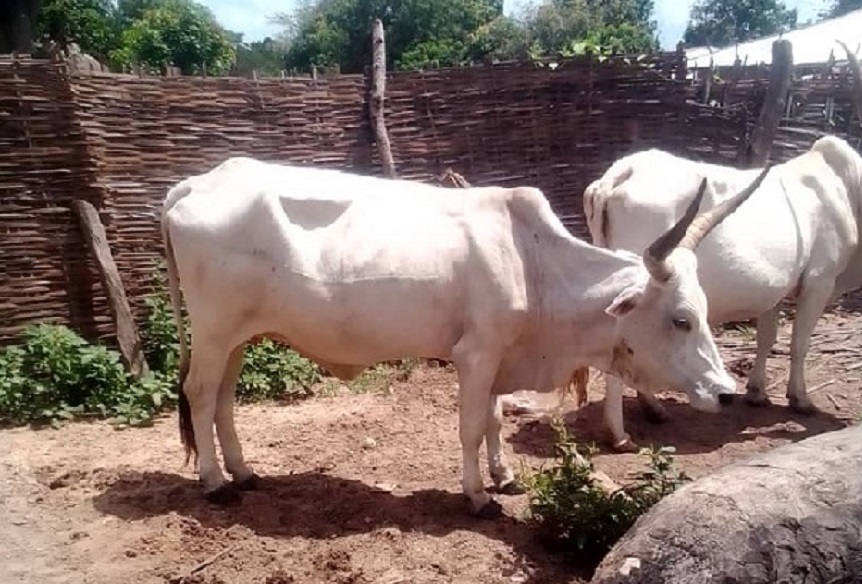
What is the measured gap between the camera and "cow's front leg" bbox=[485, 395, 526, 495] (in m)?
5.21

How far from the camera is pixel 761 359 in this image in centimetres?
711

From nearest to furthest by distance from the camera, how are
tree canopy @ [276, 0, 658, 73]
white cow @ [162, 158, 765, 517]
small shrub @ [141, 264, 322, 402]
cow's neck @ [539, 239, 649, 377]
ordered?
1. white cow @ [162, 158, 765, 517]
2. cow's neck @ [539, 239, 649, 377]
3. small shrub @ [141, 264, 322, 402]
4. tree canopy @ [276, 0, 658, 73]

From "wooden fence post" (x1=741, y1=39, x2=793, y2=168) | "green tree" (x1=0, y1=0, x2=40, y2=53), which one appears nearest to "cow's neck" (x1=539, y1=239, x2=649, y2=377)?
"wooden fence post" (x1=741, y1=39, x2=793, y2=168)

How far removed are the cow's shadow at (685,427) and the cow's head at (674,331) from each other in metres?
1.38

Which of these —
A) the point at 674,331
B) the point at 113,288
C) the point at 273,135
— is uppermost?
the point at 273,135

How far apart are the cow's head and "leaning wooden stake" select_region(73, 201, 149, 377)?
3794 mm

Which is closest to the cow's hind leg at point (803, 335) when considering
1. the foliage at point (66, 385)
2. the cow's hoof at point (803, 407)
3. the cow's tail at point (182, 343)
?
the cow's hoof at point (803, 407)

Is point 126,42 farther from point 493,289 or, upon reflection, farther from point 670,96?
point 493,289

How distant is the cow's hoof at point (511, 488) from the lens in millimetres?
5223

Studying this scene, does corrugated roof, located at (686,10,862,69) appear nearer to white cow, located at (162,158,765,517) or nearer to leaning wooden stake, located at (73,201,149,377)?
leaning wooden stake, located at (73,201,149,377)

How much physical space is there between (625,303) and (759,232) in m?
2.09

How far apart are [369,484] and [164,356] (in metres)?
2.53

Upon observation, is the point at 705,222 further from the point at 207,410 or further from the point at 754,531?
the point at 207,410

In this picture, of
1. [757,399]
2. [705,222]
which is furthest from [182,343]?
[757,399]
